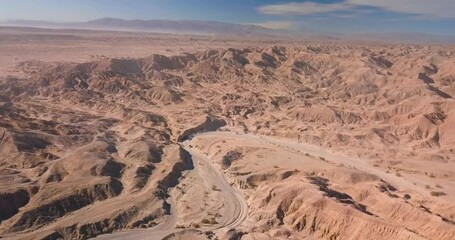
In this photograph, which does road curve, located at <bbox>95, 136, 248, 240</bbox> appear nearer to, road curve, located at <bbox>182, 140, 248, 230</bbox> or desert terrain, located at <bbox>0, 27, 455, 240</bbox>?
road curve, located at <bbox>182, 140, 248, 230</bbox>

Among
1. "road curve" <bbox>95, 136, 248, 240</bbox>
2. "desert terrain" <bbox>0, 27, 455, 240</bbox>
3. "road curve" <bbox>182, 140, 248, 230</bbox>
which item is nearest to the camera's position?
"road curve" <bbox>95, 136, 248, 240</bbox>

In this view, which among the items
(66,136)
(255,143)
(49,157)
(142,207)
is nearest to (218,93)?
(255,143)

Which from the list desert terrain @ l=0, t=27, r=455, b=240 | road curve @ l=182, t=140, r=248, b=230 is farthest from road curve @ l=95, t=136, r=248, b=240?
desert terrain @ l=0, t=27, r=455, b=240

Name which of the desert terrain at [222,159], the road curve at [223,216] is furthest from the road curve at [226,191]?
the desert terrain at [222,159]

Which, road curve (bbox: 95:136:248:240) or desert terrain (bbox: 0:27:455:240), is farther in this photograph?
desert terrain (bbox: 0:27:455:240)

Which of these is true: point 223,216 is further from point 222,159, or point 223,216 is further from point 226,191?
point 222,159

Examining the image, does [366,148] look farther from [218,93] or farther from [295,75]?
[295,75]

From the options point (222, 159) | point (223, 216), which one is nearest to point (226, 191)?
point (223, 216)

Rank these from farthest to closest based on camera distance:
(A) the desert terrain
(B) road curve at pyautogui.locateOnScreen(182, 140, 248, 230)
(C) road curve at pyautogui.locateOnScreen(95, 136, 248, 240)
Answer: (B) road curve at pyautogui.locateOnScreen(182, 140, 248, 230) → (A) the desert terrain → (C) road curve at pyautogui.locateOnScreen(95, 136, 248, 240)

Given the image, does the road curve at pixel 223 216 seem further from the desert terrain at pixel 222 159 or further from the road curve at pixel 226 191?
the desert terrain at pixel 222 159
